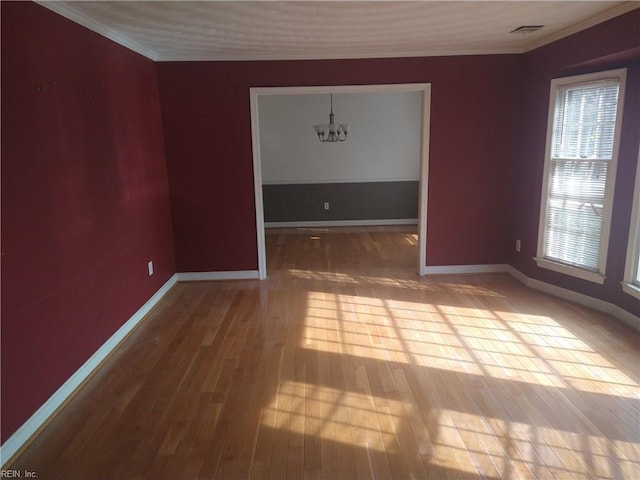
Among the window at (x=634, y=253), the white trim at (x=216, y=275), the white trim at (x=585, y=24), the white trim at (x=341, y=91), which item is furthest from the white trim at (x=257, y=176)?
the window at (x=634, y=253)

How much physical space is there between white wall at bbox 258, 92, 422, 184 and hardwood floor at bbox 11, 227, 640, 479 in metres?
3.76

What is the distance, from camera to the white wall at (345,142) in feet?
24.7

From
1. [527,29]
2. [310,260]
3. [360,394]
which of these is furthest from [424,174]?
[360,394]

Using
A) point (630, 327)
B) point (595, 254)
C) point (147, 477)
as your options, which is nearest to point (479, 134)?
point (595, 254)

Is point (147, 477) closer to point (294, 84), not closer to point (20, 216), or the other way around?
point (20, 216)

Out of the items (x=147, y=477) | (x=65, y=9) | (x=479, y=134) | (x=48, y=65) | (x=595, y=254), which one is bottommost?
(x=147, y=477)

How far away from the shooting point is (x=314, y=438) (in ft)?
7.62

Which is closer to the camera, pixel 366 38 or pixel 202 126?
pixel 366 38

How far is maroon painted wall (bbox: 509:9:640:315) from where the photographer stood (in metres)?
3.28

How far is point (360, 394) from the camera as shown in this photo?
2.72m

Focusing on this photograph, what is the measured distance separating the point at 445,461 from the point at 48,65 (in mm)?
3039

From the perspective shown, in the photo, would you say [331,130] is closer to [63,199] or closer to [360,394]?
[63,199]

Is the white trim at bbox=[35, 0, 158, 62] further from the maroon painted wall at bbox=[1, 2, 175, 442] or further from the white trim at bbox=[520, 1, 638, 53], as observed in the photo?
the white trim at bbox=[520, 1, 638, 53]

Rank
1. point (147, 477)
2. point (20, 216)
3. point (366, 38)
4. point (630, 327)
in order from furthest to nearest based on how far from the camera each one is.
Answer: point (366, 38), point (630, 327), point (20, 216), point (147, 477)
